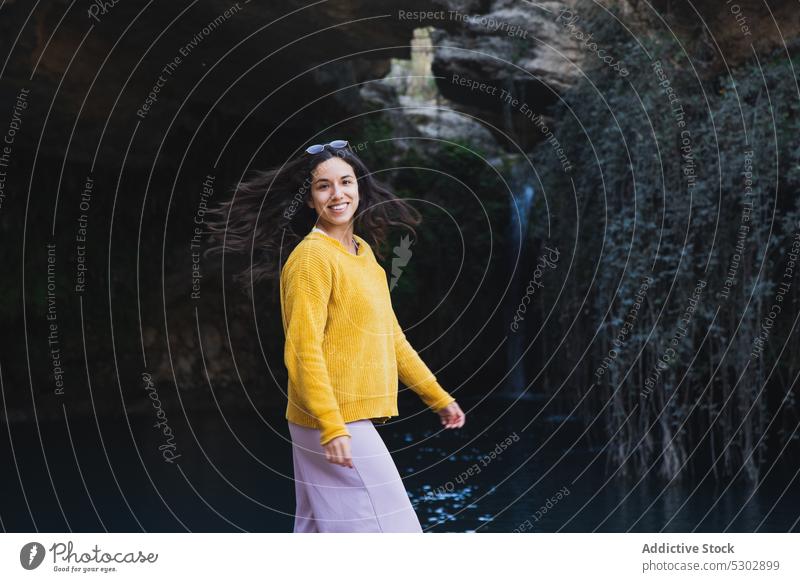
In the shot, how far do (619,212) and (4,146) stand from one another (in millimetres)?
5934

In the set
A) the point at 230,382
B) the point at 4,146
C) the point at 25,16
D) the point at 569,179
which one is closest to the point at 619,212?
the point at 569,179

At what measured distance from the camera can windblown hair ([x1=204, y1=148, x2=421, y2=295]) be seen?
114 inches

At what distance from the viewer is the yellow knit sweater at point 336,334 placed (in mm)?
2578

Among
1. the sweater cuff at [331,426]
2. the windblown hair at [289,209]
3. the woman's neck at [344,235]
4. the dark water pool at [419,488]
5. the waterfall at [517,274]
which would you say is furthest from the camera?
the waterfall at [517,274]

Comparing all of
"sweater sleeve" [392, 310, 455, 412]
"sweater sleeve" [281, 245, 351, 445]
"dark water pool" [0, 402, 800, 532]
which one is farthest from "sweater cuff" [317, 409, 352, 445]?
"dark water pool" [0, 402, 800, 532]

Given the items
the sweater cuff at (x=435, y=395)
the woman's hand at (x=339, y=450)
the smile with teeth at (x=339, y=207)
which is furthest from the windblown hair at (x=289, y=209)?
the woman's hand at (x=339, y=450)

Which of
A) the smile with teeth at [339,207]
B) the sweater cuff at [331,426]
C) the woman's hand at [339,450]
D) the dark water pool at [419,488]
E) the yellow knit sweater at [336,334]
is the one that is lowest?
the dark water pool at [419,488]

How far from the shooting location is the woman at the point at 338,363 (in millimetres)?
2584

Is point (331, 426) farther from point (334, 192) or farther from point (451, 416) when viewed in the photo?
point (334, 192)

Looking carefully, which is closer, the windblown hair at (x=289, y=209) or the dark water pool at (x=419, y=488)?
the windblown hair at (x=289, y=209)

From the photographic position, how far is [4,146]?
9266mm

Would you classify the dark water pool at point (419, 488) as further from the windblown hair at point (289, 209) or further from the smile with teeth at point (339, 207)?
the smile with teeth at point (339, 207)

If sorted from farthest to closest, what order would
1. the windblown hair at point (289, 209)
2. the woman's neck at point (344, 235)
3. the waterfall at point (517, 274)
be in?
1. the waterfall at point (517, 274)
2. the windblown hair at point (289, 209)
3. the woman's neck at point (344, 235)

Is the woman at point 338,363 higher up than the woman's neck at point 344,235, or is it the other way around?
the woman's neck at point 344,235
